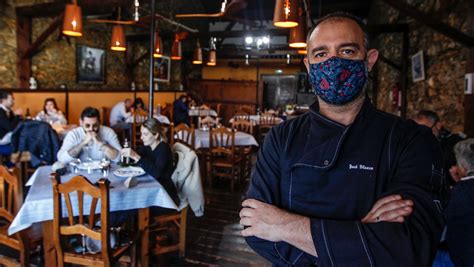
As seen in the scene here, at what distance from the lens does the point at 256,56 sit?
41.5ft

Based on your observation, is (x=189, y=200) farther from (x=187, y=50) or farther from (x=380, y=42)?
(x=187, y=50)

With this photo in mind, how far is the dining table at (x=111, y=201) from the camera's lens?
8.09 ft

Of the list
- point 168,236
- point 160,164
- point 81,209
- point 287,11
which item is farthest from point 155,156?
point 287,11

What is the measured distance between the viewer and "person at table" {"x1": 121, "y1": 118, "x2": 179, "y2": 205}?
3.05 meters

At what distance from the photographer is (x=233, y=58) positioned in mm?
13398

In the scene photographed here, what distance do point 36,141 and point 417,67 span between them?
19.7 ft

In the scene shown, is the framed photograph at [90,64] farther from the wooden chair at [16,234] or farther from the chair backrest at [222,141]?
the wooden chair at [16,234]

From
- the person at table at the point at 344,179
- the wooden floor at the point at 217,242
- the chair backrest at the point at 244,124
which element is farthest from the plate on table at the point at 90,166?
the chair backrest at the point at 244,124

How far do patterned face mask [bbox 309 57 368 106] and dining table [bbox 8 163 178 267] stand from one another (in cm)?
191

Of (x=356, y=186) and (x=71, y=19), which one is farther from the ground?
(x=71, y=19)

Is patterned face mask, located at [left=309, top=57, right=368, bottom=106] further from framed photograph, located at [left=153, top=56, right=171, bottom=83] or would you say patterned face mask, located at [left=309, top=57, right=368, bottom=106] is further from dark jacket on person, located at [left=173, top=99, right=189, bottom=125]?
framed photograph, located at [left=153, top=56, right=171, bottom=83]

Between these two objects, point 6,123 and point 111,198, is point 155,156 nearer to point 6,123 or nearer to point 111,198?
point 111,198

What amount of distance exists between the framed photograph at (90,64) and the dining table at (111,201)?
587 centimetres

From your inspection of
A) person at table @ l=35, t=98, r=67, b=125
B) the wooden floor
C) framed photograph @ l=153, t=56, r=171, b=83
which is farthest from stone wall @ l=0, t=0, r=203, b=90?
the wooden floor
